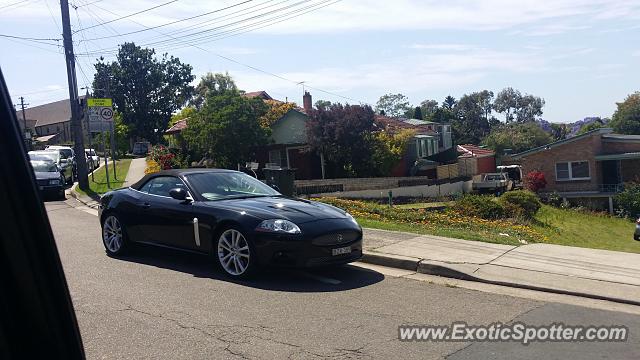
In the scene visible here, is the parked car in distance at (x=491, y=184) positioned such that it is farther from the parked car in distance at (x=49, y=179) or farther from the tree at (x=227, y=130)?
the parked car in distance at (x=49, y=179)

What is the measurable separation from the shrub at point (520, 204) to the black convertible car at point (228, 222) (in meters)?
15.4

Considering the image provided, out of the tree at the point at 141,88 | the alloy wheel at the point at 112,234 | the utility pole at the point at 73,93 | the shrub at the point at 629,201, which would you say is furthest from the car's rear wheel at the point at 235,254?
the tree at the point at 141,88

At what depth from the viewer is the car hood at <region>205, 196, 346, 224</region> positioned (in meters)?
7.48

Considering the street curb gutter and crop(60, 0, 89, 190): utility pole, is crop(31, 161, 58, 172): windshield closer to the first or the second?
crop(60, 0, 89, 190): utility pole

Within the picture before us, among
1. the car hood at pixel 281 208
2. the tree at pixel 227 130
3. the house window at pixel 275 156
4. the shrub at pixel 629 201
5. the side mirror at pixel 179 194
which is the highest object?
the tree at pixel 227 130

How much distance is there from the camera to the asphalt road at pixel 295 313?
16.6ft

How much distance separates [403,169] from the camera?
40250 millimetres

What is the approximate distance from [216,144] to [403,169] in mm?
14283

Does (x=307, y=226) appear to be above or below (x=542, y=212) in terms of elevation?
above

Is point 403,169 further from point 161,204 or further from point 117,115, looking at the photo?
point 117,115

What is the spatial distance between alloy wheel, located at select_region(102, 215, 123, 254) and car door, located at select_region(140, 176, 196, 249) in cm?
57

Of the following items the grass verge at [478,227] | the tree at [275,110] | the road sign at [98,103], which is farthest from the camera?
the tree at [275,110]

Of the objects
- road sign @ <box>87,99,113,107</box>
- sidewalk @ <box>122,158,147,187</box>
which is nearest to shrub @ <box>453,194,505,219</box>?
sidewalk @ <box>122,158,147,187</box>

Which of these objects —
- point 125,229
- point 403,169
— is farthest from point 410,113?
point 125,229
